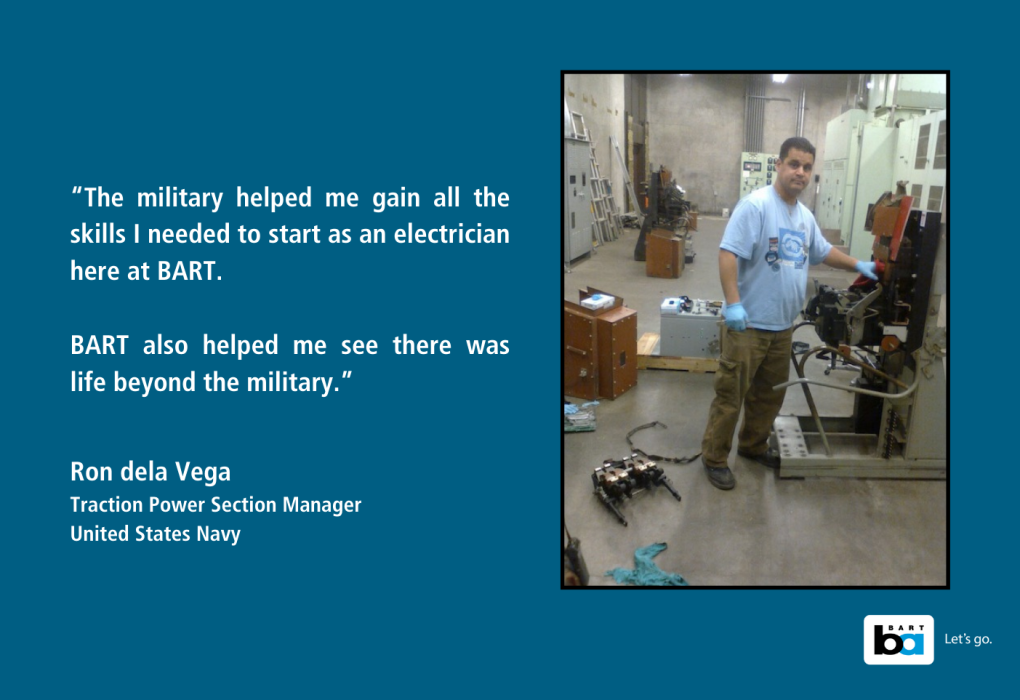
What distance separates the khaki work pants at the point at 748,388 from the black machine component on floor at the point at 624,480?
0.94 feet

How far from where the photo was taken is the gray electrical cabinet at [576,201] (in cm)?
844

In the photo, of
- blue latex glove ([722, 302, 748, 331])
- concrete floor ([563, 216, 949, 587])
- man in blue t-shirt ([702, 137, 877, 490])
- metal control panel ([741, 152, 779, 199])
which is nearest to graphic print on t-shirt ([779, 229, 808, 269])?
Result: man in blue t-shirt ([702, 137, 877, 490])

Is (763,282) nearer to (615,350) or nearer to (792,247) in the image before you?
(792,247)

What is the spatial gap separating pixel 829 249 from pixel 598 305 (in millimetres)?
1387

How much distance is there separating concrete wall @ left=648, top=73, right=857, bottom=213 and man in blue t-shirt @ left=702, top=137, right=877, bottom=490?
50.6ft

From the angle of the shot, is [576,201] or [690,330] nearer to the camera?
[690,330]

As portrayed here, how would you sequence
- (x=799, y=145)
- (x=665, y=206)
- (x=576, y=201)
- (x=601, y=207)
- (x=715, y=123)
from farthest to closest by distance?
(x=715, y=123) → (x=601, y=207) → (x=576, y=201) → (x=665, y=206) → (x=799, y=145)

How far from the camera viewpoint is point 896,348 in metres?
2.80

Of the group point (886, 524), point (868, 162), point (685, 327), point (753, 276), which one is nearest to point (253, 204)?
point (753, 276)

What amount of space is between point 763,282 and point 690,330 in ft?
5.63

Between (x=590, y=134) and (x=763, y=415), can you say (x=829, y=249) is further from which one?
(x=590, y=134)

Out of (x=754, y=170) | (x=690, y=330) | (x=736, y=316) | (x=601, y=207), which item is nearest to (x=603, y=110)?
(x=601, y=207)

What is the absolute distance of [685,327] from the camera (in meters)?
4.41

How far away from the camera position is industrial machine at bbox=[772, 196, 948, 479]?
2576 millimetres
